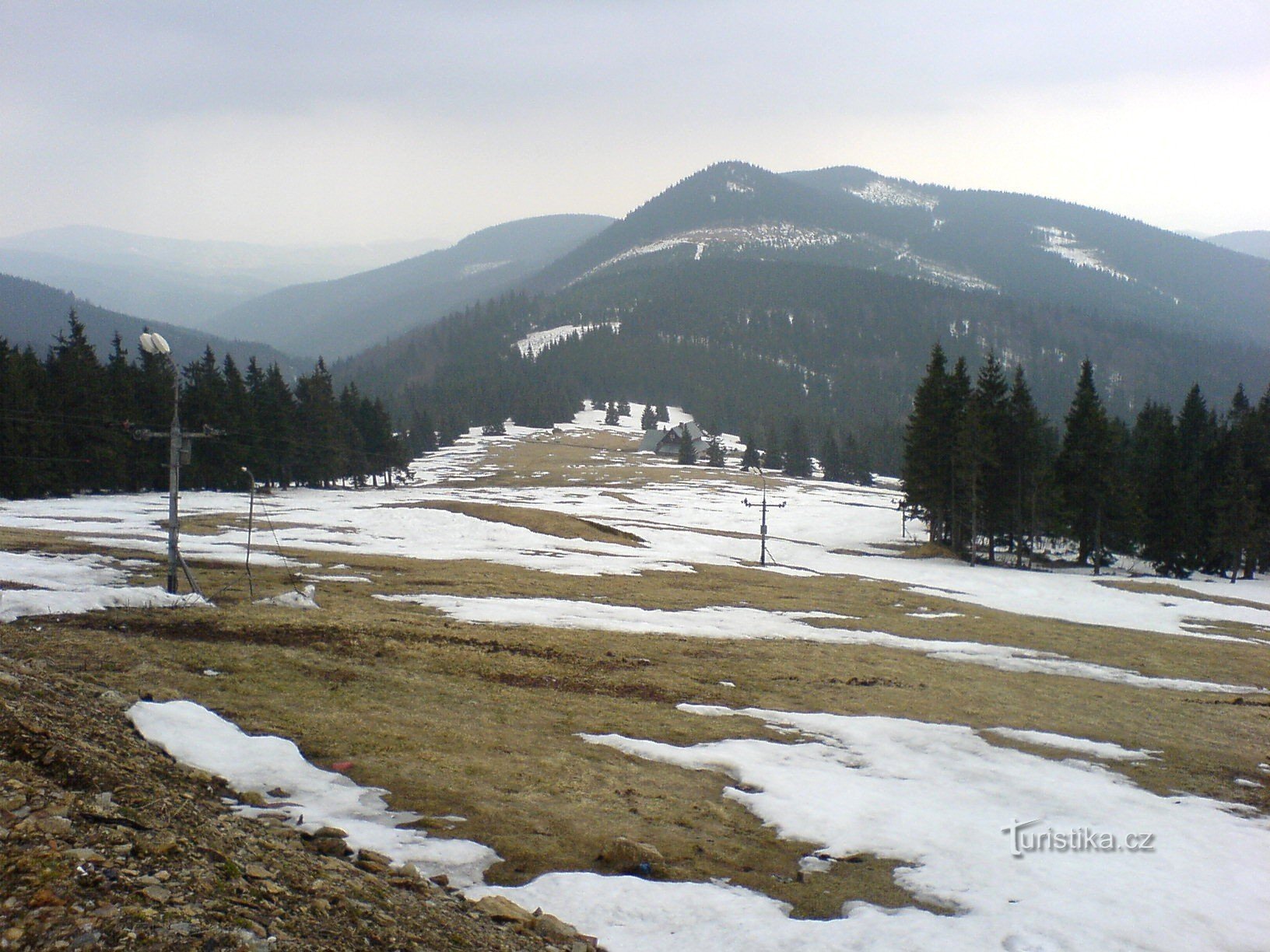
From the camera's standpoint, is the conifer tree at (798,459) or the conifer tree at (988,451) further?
the conifer tree at (798,459)

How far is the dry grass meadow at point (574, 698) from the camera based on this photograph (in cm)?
928

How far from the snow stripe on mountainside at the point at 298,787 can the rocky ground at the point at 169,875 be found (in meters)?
0.56

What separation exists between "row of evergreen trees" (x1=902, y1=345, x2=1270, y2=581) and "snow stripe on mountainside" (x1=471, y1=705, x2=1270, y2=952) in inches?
1648

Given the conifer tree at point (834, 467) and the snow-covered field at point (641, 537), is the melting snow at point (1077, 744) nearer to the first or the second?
the snow-covered field at point (641, 537)

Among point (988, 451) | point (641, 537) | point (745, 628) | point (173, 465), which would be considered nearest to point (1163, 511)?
point (988, 451)

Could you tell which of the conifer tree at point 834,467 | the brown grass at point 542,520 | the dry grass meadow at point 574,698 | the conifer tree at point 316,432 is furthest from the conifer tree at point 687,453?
the dry grass meadow at point 574,698

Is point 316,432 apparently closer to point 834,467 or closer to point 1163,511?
point 1163,511

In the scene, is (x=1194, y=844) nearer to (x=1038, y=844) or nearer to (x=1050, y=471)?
(x=1038, y=844)

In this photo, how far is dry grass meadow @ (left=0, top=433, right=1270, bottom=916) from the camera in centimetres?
928

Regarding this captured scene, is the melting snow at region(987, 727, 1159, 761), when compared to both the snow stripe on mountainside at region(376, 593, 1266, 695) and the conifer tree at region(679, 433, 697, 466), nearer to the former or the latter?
the snow stripe on mountainside at region(376, 593, 1266, 695)

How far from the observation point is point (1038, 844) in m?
10.1

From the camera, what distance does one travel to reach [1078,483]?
5497 cm

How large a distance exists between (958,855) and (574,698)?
766 cm

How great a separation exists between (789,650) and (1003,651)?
7.94 m
